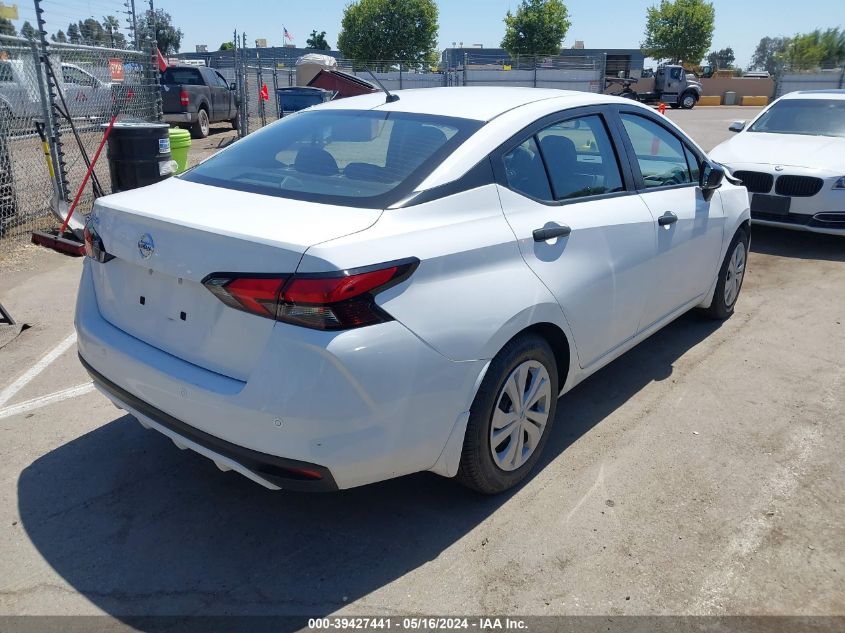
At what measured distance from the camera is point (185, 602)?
257cm

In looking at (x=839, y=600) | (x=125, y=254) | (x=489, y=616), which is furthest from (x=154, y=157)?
(x=839, y=600)

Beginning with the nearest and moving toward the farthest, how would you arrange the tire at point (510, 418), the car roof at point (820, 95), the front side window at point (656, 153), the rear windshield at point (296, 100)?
the tire at point (510, 418)
the front side window at point (656, 153)
the car roof at point (820, 95)
the rear windshield at point (296, 100)

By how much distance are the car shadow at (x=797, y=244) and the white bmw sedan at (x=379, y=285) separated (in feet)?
15.3

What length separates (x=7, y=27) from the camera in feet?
24.5

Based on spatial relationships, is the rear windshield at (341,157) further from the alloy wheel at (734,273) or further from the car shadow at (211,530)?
the alloy wheel at (734,273)

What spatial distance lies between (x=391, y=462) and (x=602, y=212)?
1765 mm

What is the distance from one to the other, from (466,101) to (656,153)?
58.3 inches

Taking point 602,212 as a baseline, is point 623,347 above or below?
below

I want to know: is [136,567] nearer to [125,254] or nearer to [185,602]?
[185,602]

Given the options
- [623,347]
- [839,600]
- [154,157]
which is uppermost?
[154,157]

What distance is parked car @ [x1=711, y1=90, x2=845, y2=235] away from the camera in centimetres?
741

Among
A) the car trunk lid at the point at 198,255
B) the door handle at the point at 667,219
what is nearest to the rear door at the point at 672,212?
the door handle at the point at 667,219

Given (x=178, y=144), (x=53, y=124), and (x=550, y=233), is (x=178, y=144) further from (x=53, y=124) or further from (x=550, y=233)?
(x=550, y=233)

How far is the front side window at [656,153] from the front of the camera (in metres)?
4.08
